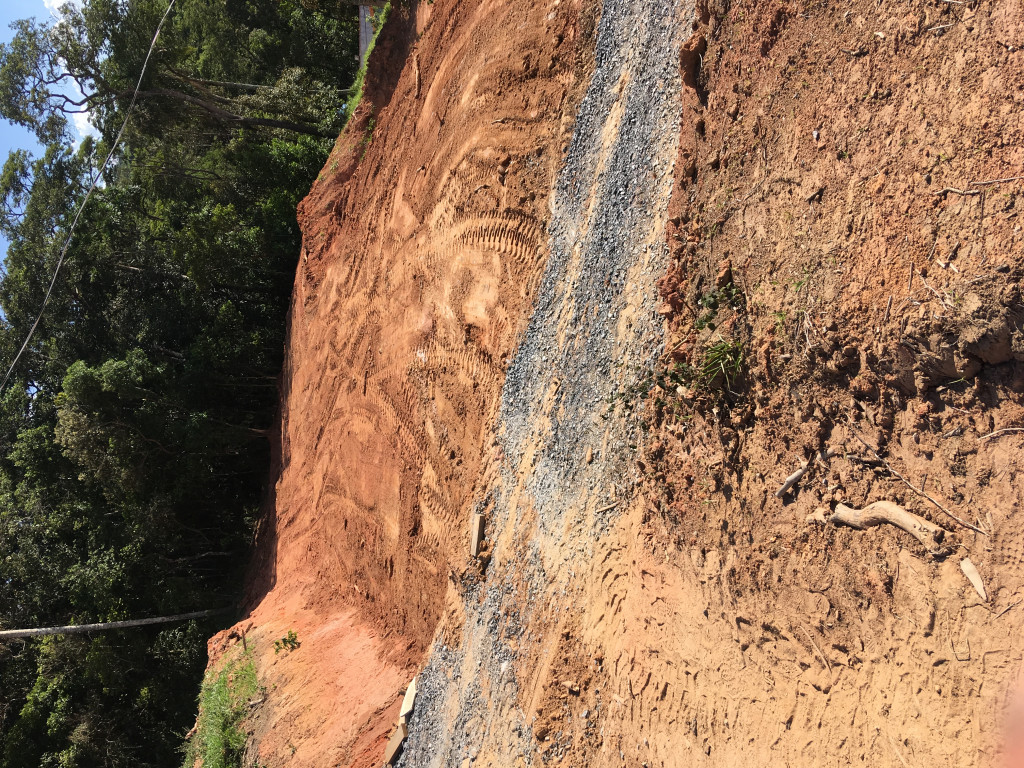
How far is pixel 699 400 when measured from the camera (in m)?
4.69

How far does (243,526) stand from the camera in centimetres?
1648

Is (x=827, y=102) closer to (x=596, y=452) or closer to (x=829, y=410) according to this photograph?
(x=829, y=410)

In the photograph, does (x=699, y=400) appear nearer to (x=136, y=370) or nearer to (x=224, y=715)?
(x=224, y=715)

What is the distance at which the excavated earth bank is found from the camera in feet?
10.6

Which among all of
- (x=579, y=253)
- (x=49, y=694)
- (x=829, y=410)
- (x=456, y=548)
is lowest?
(x=49, y=694)

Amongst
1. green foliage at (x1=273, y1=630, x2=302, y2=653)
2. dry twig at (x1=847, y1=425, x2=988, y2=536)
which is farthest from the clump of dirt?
green foliage at (x1=273, y1=630, x2=302, y2=653)

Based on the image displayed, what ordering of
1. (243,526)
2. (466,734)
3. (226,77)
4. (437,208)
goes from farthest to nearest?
(226,77) < (243,526) < (437,208) < (466,734)

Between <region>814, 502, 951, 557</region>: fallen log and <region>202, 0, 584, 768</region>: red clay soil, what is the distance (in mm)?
4280

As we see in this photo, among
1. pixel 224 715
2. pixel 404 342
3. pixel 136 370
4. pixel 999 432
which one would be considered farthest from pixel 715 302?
pixel 136 370

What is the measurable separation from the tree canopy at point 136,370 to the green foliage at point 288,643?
485 centimetres

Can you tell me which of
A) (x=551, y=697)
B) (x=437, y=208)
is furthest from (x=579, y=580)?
(x=437, y=208)

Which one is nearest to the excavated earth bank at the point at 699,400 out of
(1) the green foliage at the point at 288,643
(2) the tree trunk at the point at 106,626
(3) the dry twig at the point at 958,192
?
(3) the dry twig at the point at 958,192

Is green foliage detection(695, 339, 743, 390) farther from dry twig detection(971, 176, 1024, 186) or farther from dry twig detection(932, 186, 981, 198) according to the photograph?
dry twig detection(971, 176, 1024, 186)

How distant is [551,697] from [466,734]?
57.3 inches
